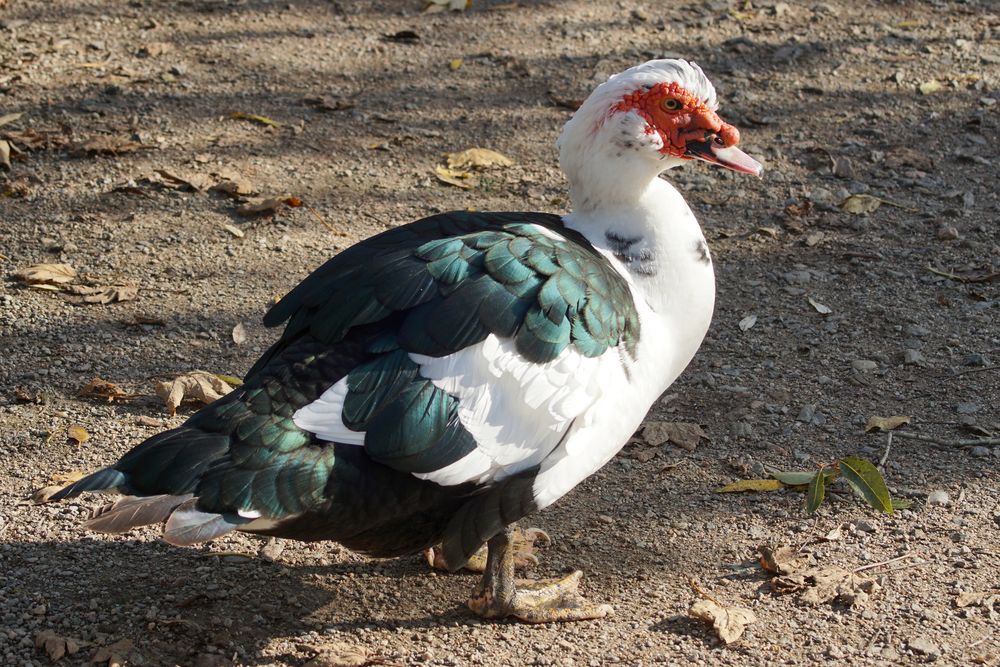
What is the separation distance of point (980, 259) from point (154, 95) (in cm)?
401

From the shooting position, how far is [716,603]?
328 cm

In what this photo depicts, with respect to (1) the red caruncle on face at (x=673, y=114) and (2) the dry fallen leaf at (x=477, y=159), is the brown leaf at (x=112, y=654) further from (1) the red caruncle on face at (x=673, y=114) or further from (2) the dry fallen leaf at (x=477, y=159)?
(2) the dry fallen leaf at (x=477, y=159)

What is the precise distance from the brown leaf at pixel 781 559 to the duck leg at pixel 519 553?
0.64 metres

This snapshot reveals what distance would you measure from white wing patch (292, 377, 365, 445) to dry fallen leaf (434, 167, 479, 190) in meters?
2.67

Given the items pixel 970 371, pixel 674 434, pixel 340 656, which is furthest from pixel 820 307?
pixel 340 656

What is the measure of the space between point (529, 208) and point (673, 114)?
1931mm

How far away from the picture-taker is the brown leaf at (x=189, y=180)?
5273 mm

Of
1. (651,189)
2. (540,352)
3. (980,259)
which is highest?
(651,189)

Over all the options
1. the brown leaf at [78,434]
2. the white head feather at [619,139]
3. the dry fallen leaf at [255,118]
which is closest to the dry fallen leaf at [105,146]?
the dry fallen leaf at [255,118]

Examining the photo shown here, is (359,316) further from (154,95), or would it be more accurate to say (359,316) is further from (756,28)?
(756,28)

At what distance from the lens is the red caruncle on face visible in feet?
10.8

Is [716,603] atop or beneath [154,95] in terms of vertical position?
beneath

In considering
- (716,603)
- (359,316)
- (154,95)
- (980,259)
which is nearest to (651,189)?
(359,316)

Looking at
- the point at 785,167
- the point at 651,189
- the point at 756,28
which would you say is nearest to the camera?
the point at 651,189
